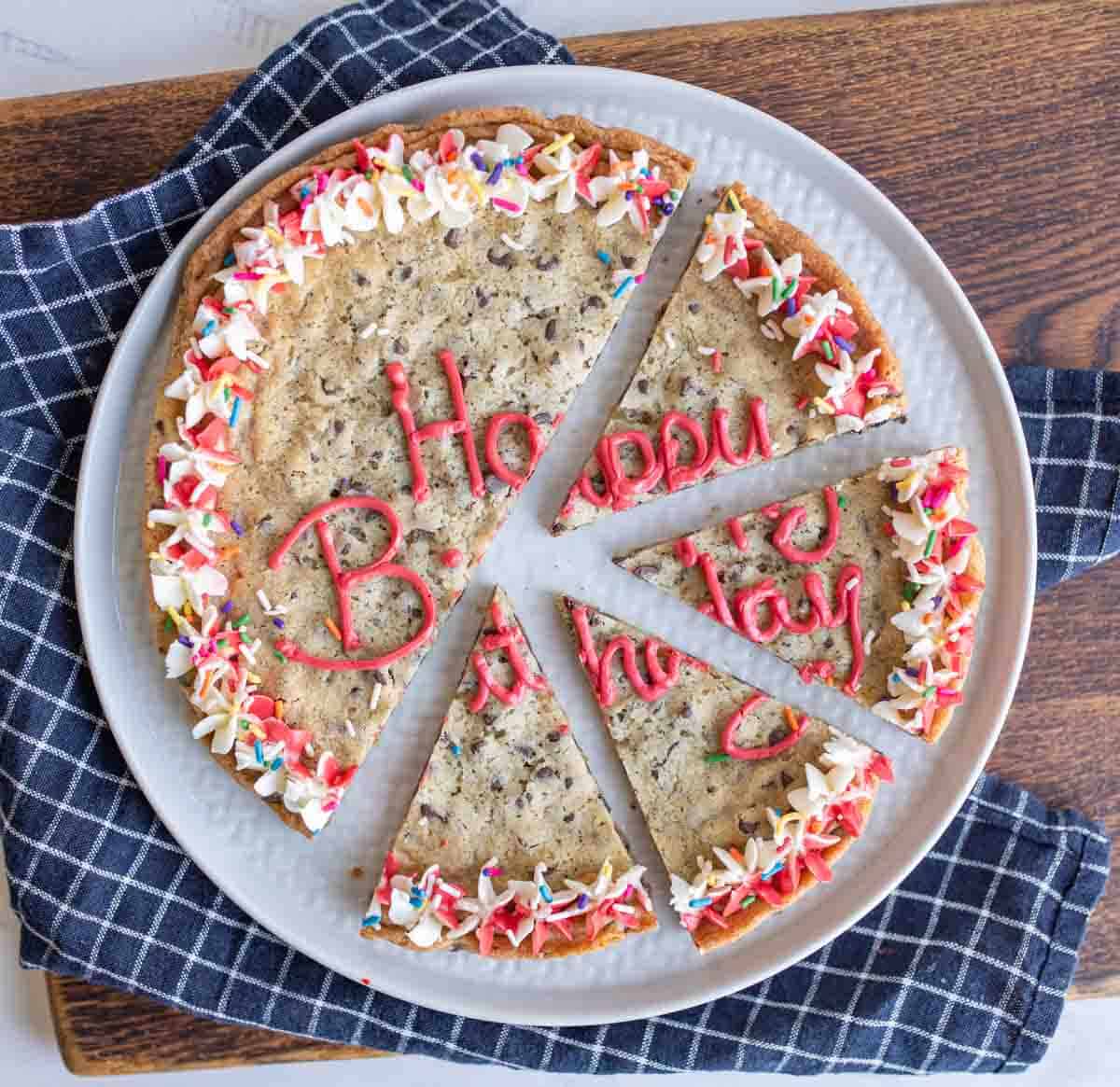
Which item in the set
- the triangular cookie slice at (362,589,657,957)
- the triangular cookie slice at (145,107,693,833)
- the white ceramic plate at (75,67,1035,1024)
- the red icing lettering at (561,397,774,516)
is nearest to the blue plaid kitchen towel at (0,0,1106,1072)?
the white ceramic plate at (75,67,1035,1024)

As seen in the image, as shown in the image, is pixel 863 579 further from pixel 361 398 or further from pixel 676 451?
pixel 361 398

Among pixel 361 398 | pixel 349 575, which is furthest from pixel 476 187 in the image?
pixel 349 575

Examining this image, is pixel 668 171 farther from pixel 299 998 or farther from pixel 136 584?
pixel 299 998

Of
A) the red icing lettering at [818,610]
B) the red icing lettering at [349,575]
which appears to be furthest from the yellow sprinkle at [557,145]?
the red icing lettering at [818,610]

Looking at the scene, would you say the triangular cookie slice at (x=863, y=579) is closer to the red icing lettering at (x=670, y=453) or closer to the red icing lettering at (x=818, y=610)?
the red icing lettering at (x=818, y=610)

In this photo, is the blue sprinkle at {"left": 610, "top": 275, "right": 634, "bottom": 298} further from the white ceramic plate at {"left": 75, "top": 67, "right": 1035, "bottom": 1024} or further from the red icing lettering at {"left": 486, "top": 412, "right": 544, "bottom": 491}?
the red icing lettering at {"left": 486, "top": 412, "right": 544, "bottom": 491}

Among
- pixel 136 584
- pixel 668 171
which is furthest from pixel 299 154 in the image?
pixel 136 584

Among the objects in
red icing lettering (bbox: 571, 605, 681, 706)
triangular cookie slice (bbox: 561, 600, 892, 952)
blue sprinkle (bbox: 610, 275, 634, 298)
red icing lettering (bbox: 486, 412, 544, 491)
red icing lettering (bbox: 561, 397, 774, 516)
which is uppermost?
blue sprinkle (bbox: 610, 275, 634, 298)
